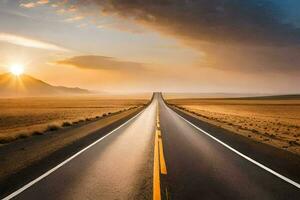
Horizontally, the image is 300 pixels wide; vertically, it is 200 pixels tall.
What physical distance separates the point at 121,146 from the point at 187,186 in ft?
21.0

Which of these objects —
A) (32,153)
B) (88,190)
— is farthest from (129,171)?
(32,153)

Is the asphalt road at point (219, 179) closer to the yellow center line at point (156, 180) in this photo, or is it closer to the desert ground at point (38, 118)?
the yellow center line at point (156, 180)

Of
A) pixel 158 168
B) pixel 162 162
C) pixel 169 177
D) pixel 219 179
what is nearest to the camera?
pixel 219 179

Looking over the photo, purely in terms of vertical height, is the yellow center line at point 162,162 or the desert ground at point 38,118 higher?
the yellow center line at point 162,162

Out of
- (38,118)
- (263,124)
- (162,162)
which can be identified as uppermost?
(162,162)

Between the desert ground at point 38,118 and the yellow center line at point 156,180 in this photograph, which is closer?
the yellow center line at point 156,180

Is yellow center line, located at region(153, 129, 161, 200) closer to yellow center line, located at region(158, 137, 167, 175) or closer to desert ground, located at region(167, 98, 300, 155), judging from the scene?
yellow center line, located at region(158, 137, 167, 175)

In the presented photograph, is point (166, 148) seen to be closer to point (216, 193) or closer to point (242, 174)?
point (242, 174)

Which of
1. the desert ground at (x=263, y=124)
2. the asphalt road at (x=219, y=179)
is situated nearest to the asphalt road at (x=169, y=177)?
the asphalt road at (x=219, y=179)

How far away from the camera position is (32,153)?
11094mm

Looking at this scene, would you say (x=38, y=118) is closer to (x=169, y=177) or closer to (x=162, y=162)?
(x=162, y=162)

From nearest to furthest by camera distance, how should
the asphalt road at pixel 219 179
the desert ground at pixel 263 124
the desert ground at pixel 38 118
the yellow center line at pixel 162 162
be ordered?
the asphalt road at pixel 219 179 → the yellow center line at pixel 162 162 → the desert ground at pixel 263 124 → the desert ground at pixel 38 118

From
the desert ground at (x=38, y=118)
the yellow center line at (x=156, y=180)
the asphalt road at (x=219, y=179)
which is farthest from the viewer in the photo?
the desert ground at (x=38, y=118)

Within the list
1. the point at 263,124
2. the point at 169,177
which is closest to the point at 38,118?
the point at 263,124
